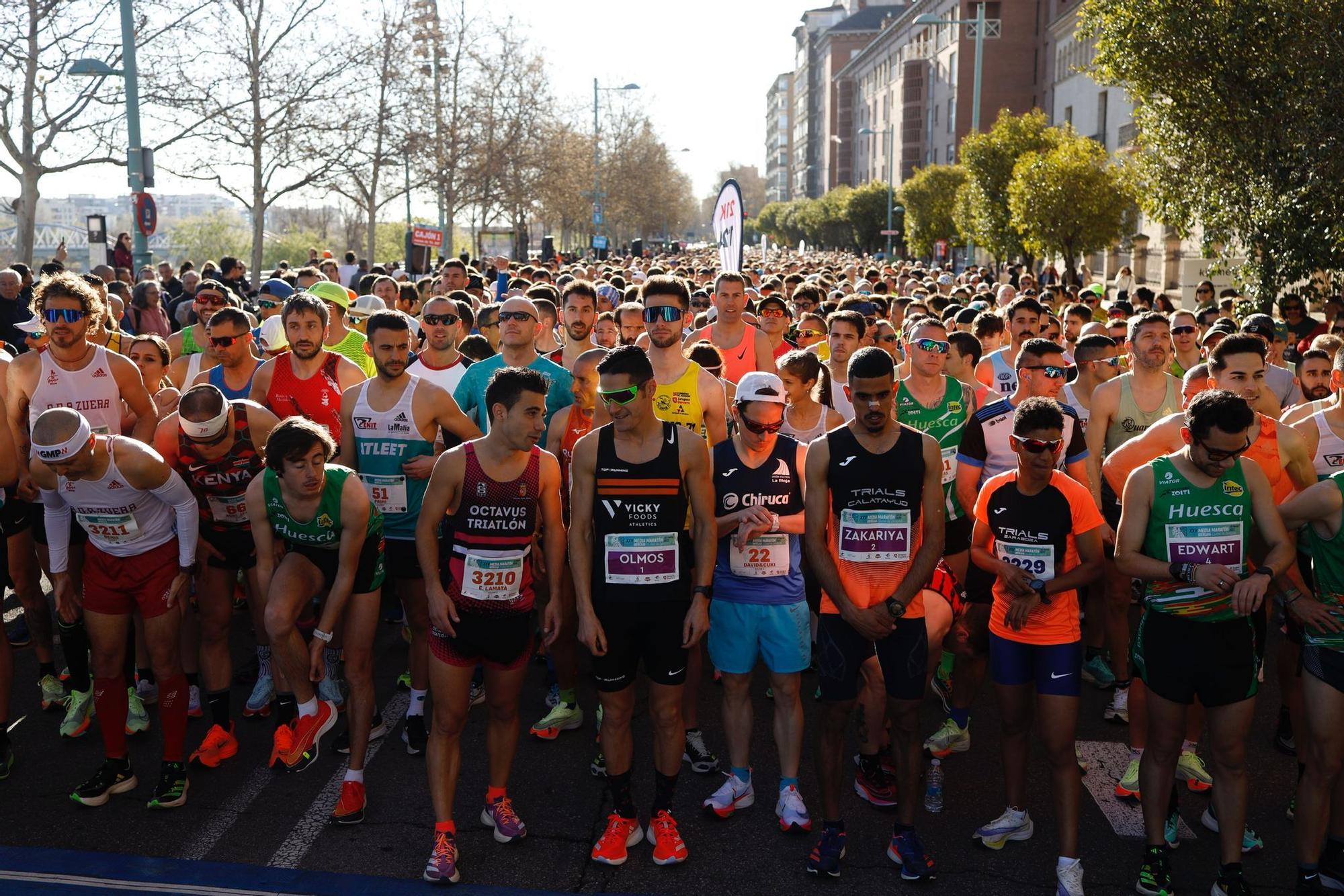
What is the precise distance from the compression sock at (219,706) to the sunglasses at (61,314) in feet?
7.14

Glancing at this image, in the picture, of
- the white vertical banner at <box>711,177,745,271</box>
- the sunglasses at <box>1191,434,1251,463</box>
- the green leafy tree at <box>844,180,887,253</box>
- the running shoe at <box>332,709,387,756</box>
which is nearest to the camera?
the sunglasses at <box>1191,434,1251,463</box>

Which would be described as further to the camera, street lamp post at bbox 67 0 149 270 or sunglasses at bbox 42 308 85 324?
street lamp post at bbox 67 0 149 270

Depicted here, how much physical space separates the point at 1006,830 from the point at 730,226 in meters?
8.42

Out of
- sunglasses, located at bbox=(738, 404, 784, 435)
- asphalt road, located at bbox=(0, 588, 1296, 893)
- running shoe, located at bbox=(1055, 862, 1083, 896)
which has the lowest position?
asphalt road, located at bbox=(0, 588, 1296, 893)

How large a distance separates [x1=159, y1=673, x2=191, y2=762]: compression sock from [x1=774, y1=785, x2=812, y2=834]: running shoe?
2744 mm

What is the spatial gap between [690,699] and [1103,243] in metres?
24.5

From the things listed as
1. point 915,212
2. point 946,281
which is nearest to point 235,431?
point 946,281

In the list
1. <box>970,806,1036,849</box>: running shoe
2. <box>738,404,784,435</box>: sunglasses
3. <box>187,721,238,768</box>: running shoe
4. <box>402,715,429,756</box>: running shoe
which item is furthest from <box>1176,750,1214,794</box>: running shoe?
<box>187,721,238,768</box>: running shoe

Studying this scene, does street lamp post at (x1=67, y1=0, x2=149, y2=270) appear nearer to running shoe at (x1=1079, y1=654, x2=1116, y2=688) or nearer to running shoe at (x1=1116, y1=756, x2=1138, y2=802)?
running shoe at (x1=1079, y1=654, x2=1116, y2=688)

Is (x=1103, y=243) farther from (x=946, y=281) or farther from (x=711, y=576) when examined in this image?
(x=711, y=576)

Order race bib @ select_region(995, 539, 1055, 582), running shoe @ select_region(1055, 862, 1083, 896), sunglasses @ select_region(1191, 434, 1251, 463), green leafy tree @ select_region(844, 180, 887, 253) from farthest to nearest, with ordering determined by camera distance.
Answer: green leafy tree @ select_region(844, 180, 887, 253), race bib @ select_region(995, 539, 1055, 582), running shoe @ select_region(1055, 862, 1083, 896), sunglasses @ select_region(1191, 434, 1251, 463)

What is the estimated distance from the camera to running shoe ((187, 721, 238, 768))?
18.2ft

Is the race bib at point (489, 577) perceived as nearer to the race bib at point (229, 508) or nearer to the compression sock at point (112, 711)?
the race bib at point (229, 508)

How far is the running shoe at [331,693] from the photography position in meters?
6.15
